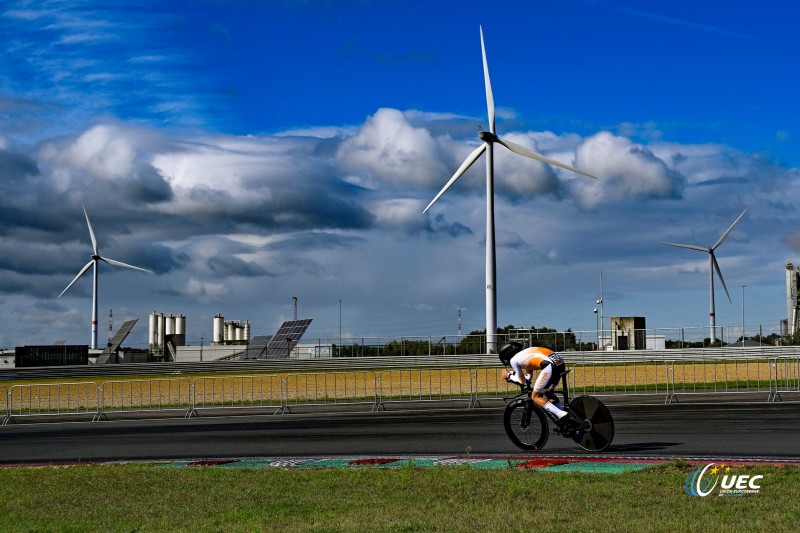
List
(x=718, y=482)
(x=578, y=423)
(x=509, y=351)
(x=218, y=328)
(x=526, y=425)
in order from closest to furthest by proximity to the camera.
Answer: (x=718, y=482), (x=578, y=423), (x=509, y=351), (x=526, y=425), (x=218, y=328)

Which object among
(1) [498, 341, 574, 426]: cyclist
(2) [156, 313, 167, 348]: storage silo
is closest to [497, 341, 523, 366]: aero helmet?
(1) [498, 341, 574, 426]: cyclist

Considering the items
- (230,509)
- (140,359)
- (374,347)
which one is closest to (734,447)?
(230,509)

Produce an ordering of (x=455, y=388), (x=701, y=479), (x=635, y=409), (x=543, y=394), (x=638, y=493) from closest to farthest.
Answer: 1. (x=638, y=493)
2. (x=701, y=479)
3. (x=543, y=394)
4. (x=635, y=409)
5. (x=455, y=388)

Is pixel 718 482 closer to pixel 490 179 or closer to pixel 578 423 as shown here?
pixel 578 423

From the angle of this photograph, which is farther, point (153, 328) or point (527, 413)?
point (153, 328)

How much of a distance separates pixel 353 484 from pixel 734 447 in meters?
6.77

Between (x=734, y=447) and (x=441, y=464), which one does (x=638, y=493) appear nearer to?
(x=441, y=464)

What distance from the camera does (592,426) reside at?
47.6 ft

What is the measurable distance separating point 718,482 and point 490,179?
161 ft

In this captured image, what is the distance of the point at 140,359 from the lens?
82.3 metres

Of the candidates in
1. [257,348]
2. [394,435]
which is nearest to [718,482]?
[394,435]

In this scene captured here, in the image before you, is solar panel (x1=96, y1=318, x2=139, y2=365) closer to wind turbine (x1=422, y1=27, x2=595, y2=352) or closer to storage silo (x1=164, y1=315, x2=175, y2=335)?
storage silo (x1=164, y1=315, x2=175, y2=335)

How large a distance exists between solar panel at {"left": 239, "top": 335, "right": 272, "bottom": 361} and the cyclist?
2235 inches

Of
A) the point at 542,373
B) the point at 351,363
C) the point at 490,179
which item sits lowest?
the point at 351,363
